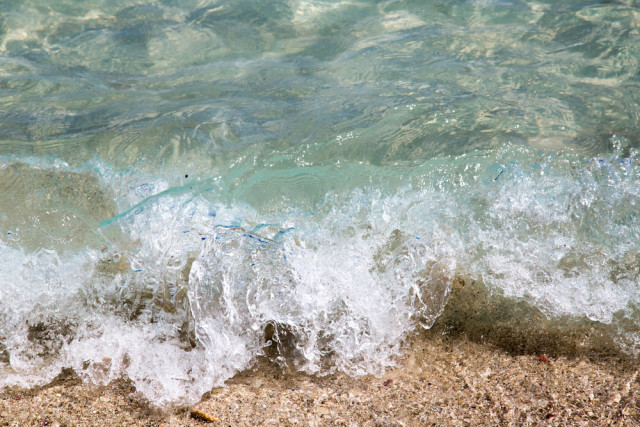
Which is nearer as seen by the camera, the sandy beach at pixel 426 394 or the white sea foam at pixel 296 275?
the sandy beach at pixel 426 394

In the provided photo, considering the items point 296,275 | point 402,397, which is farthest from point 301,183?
point 402,397

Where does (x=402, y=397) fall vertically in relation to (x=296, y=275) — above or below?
below

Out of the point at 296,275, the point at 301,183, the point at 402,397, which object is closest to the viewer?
the point at 402,397

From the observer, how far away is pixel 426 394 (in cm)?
207

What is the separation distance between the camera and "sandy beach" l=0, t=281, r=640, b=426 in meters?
1.96

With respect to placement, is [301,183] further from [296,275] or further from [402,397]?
[402,397]

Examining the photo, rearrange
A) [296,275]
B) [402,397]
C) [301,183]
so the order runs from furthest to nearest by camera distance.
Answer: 1. [301,183]
2. [296,275]
3. [402,397]

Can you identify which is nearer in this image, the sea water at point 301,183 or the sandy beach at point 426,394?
the sandy beach at point 426,394

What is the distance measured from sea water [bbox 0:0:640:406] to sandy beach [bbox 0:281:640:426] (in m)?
0.08

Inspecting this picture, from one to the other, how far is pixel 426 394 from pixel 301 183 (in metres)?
1.43

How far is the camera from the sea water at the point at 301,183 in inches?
92.0

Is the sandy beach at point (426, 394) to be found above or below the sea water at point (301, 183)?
below

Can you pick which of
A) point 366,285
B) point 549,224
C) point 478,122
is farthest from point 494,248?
point 478,122

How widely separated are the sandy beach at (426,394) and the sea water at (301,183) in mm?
82
